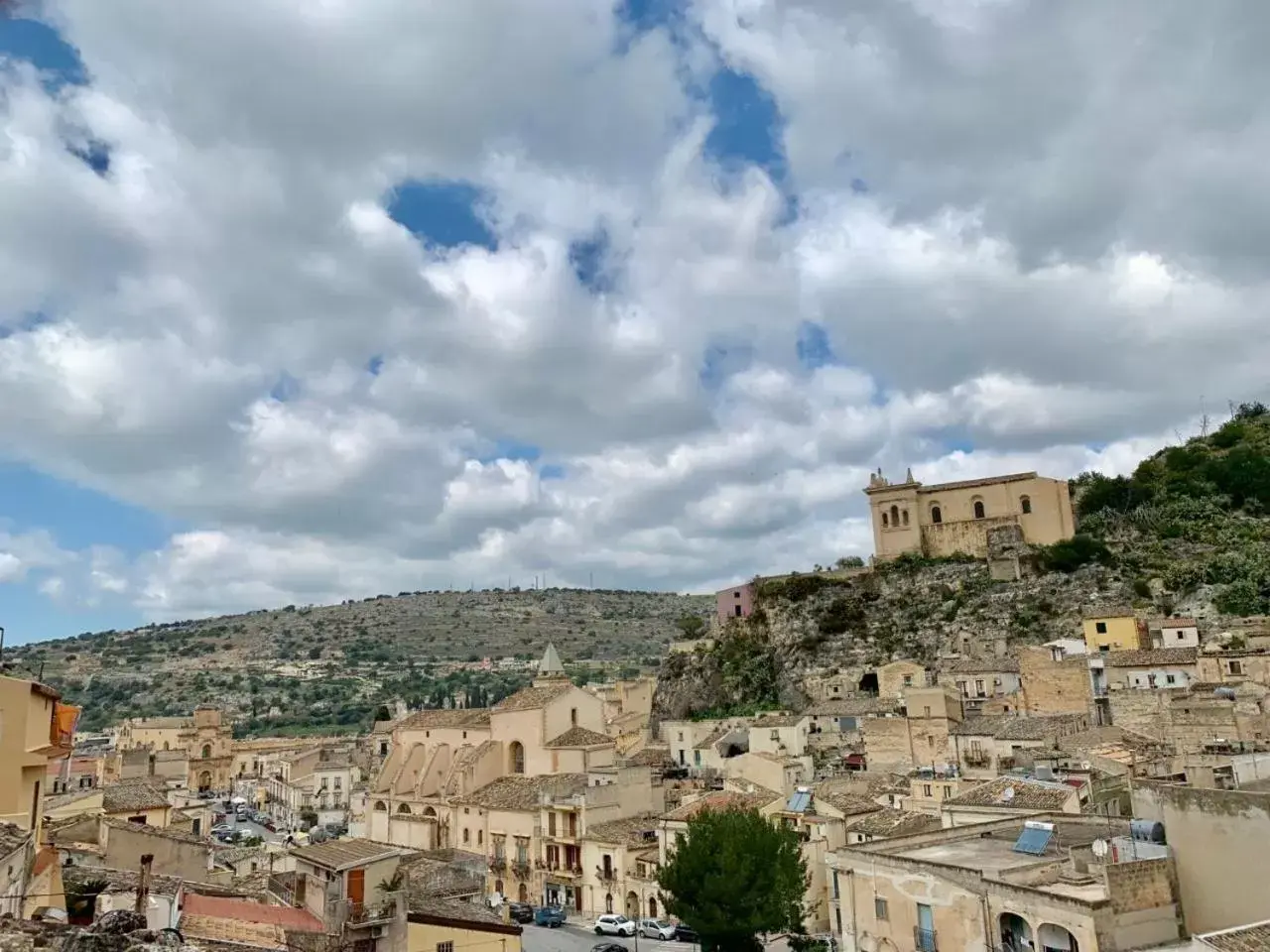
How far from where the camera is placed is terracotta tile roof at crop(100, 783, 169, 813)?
106 feet

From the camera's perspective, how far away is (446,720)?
199 ft

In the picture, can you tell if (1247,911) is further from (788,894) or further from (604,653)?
(604,653)

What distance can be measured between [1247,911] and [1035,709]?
40.5 m

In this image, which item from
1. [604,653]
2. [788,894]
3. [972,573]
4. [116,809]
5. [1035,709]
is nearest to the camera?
[788,894]

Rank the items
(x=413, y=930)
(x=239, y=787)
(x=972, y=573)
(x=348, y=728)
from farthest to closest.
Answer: (x=348, y=728) → (x=239, y=787) → (x=972, y=573) → (x=413, y=930)

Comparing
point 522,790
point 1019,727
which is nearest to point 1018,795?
point 1019,727

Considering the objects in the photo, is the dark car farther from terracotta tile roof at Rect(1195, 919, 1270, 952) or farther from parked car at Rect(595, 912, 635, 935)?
terracotta tile roof at Rect(1195, 919, 1270, 952)

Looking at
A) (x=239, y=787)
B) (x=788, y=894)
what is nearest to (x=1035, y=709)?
(x=788, y=894)

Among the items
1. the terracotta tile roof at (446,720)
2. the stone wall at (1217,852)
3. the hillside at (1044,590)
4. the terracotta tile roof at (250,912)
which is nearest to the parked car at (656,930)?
the terracotta tile roof at (250,912)

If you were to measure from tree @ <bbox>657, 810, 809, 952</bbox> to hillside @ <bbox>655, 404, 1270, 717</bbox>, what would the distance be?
44.3 metres

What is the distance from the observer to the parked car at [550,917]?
3956 centimetres

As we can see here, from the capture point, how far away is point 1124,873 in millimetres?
17141

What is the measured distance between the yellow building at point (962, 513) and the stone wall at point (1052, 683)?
27.0 meters

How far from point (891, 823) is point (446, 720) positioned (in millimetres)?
34481
